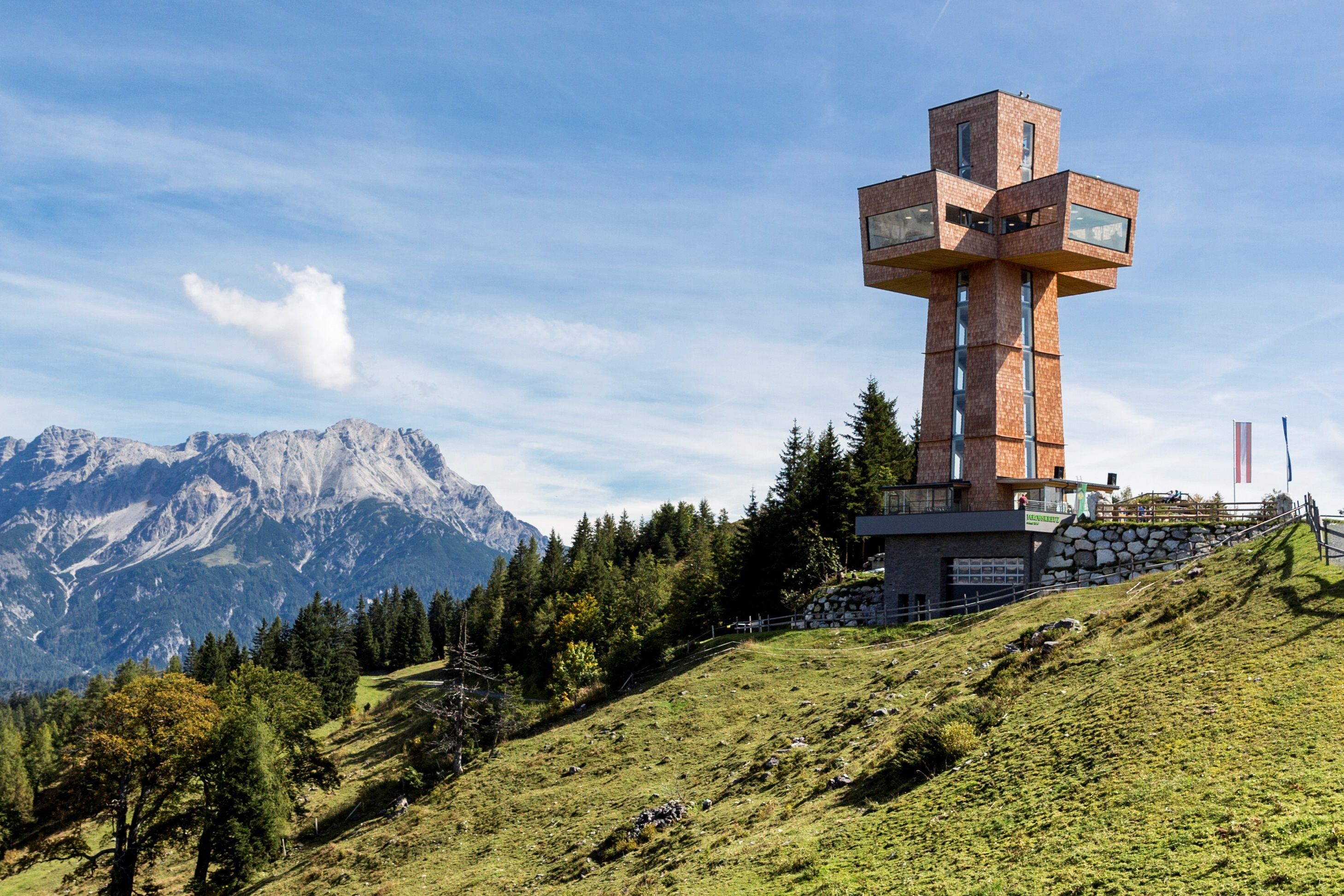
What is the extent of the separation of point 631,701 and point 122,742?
28.8m

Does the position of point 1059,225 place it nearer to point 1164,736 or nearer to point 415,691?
point 1164,736

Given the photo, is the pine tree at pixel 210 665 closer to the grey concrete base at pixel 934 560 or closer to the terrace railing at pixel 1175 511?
the grey concrete base at pixel 934 560

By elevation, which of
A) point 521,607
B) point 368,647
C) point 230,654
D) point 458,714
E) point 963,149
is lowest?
point 368,647

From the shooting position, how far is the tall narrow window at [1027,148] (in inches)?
2250

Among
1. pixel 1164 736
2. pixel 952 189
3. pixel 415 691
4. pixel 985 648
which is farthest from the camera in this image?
pixel 415 691

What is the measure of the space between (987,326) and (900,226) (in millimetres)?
7179

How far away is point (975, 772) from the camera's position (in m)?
22.1

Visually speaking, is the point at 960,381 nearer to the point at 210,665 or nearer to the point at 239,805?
the point at 239,805

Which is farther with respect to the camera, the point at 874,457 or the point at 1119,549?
the point at 874,457

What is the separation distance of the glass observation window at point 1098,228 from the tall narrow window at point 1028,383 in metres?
3.97

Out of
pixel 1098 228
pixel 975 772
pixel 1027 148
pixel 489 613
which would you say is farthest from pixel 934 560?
pixel 489 613

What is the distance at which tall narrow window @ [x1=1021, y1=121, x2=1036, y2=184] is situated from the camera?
57156mm

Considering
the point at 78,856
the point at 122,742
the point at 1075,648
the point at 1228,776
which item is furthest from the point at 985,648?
the point at 78,856

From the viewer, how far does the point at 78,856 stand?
5731cm
